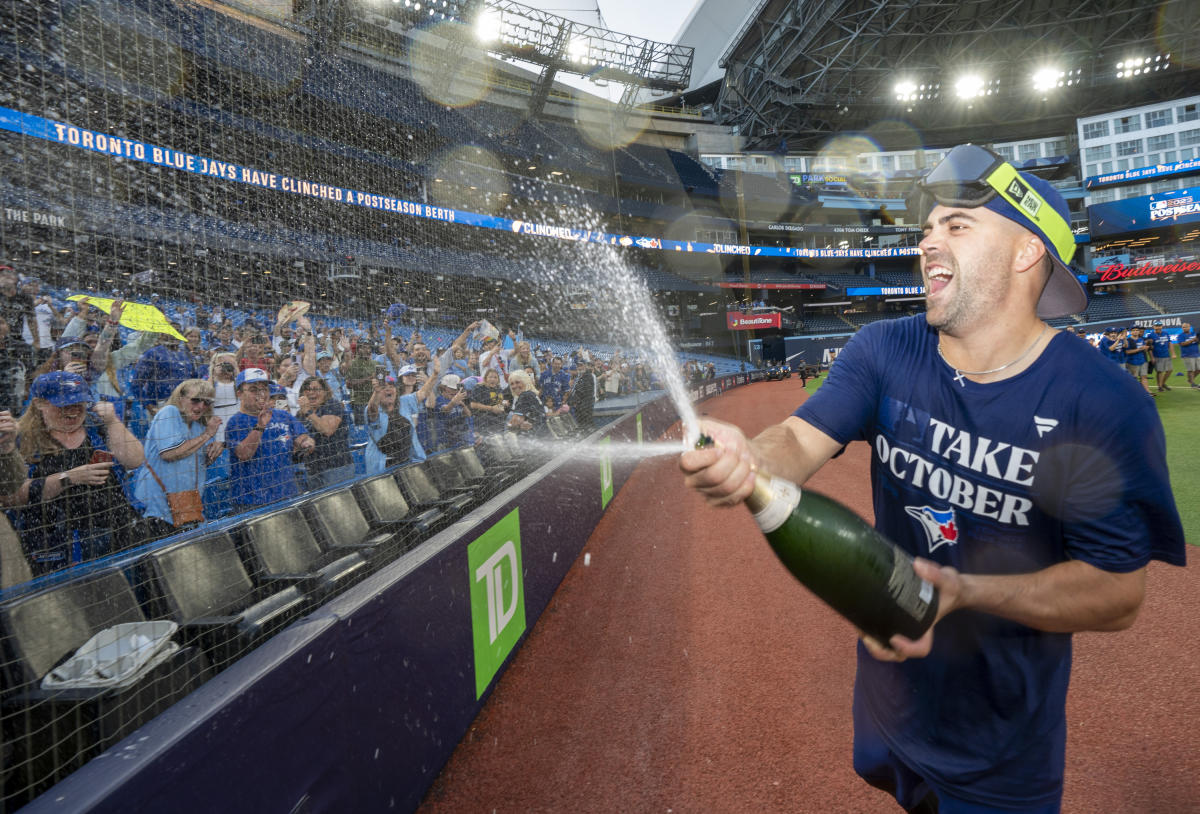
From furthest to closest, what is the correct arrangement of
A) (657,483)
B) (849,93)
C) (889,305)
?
(889,305) < (849,93) < (657,483)

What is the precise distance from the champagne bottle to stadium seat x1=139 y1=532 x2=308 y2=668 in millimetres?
2872

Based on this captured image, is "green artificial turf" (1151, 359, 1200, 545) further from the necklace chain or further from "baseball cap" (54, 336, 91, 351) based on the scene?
"baseball cap" (54, 336, 91, 351)

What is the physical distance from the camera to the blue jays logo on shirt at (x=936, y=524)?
1.54 m

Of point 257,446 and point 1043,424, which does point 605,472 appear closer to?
point 257,446

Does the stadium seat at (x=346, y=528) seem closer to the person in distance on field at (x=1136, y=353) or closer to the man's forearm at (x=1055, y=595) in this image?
the man's forearm at (x=1055, y=595)

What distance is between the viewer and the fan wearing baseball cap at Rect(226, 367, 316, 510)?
4.79 m

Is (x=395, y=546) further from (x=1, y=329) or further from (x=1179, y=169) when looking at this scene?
(x=1179, y=169)

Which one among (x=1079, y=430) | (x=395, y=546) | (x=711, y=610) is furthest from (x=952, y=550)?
(x=395, y=546)

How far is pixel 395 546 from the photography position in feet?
15.5

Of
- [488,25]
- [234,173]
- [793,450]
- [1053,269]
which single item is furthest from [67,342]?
[488,25]

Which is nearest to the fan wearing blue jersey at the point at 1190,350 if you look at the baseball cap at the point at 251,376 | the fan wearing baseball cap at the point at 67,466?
the baseball cap at the point at 251,376

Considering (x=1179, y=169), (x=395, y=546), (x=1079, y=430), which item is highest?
(x=1179, y=169)

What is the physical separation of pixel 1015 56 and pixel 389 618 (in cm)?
6107

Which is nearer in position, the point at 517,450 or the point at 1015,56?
the point at 517,450
